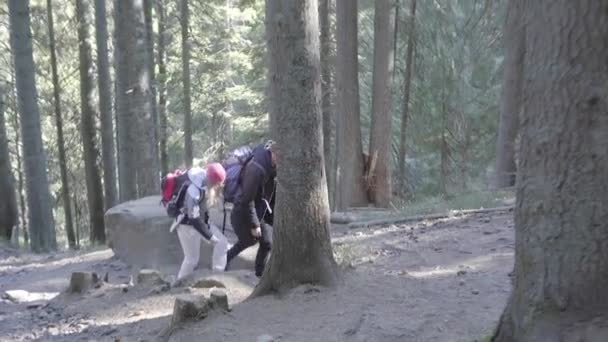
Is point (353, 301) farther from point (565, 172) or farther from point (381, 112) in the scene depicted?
point (381, 112)

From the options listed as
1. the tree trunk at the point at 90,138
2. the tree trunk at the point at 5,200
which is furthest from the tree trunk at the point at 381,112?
the tree trunk at the point at 5,200

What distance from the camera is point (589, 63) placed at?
132 inches

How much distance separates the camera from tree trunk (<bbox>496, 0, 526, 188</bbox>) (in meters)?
14.2

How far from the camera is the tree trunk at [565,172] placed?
3348 millimetres

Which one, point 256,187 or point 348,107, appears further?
point 348,107

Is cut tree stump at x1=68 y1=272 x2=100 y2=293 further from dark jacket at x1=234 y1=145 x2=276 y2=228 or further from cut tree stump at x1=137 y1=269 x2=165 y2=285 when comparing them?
dark jacket at x1=234 y1=145 x2=276 y2=228

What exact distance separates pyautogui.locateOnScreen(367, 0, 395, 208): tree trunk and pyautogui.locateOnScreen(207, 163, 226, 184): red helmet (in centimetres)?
793

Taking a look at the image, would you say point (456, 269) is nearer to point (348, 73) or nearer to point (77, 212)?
point (348, 73)

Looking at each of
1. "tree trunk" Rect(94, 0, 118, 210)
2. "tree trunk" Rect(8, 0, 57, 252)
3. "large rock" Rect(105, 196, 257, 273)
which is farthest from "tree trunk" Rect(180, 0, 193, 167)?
"large rock" Rect(105, 196, 257, 273)

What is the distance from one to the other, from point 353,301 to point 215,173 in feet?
8.51

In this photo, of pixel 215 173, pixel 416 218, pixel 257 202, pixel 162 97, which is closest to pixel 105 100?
pixel 162 97

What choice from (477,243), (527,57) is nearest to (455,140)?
(477,243)

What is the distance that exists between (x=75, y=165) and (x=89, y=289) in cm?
2417

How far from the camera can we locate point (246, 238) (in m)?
7.48
